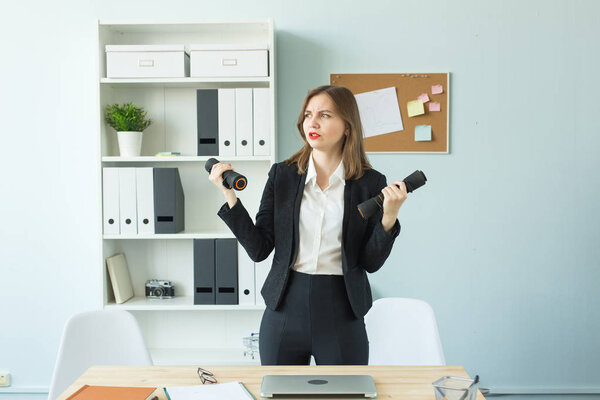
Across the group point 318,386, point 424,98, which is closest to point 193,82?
point 424,98

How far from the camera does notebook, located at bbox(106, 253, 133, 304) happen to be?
2666 millimetres

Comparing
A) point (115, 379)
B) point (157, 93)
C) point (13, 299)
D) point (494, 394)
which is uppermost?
point (157, 93)

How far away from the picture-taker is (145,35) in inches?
112

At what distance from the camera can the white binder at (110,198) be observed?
2633 millimetres

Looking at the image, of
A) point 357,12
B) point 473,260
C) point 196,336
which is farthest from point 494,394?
point 357,12

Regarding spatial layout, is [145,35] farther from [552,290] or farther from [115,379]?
[552,290]

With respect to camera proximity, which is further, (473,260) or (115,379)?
(473,260)

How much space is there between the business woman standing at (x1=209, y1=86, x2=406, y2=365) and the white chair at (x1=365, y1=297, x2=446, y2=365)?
0.90 feet

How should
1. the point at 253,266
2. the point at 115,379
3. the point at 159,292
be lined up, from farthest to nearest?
the point at 159,292
the point at 253,266
the point at 115,379

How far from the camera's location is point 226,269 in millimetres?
2643

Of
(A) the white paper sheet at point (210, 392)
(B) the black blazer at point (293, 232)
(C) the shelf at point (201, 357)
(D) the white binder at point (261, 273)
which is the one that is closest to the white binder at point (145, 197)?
(D) the white binder at point (261, 273)

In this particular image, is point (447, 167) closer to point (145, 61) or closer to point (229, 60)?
point (229, 60)

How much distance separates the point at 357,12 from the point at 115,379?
2.22m

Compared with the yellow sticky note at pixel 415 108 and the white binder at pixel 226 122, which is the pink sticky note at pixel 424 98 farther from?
the white binder at pixel 226 122
